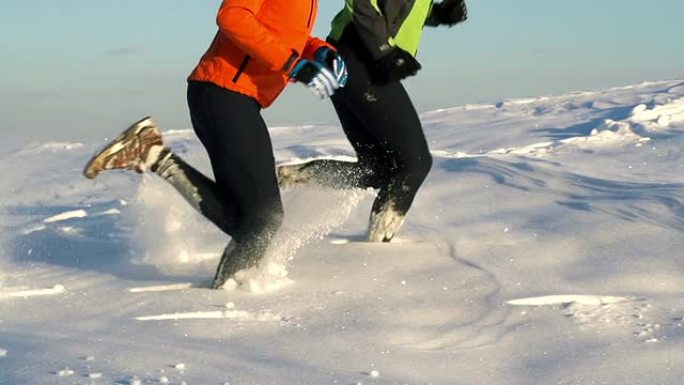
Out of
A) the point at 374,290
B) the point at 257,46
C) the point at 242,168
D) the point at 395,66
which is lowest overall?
the point at 374,290

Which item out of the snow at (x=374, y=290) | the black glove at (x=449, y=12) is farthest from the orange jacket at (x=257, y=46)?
the black glove at (x=449, y=12)

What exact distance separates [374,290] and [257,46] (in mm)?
931

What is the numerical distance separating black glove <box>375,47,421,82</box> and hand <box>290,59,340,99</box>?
1.47 ft

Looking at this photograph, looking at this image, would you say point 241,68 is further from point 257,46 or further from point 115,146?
point 115,146

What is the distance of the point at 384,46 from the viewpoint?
3.80 m

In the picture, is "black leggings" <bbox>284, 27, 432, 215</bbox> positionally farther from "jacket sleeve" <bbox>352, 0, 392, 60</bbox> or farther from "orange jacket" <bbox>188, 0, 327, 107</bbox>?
"orange jacket" <bbox>188, 0, 327, 107</bbox>

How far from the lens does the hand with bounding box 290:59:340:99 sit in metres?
3.39

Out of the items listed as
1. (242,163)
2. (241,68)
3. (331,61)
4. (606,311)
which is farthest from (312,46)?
(606,311)

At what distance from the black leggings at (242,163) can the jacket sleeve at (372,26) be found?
0.61 m

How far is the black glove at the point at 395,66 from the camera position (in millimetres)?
3824

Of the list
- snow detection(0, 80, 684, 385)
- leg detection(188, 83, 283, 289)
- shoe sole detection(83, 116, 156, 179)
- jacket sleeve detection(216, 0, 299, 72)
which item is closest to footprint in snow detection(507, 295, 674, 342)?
snow detection(0, 80, 684, 385)

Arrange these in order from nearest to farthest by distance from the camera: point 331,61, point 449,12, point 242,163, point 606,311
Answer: point 606,311 < point 242,163 < point 331,61 < point 449,12

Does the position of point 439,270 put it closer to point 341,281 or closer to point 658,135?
point 341,281

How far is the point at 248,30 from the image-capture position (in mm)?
3238
